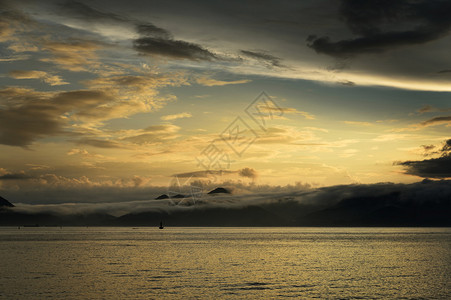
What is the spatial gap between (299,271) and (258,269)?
1070cm

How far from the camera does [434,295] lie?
276ft

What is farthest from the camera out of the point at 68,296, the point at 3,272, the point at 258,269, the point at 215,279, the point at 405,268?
the point at 405,268

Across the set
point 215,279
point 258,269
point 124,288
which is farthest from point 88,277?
point 258,269

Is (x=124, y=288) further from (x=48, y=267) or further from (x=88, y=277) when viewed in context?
(x=48, y=267)

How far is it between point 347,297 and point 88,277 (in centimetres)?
5678

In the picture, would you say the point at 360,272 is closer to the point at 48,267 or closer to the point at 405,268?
the point at 405,268

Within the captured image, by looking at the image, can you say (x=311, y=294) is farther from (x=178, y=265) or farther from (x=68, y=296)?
(x=178, y=265)

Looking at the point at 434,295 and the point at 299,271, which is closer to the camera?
the point at 434,295

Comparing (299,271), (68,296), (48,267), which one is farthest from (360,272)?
(48,267)

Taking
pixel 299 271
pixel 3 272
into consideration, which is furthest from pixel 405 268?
pixel 3 272

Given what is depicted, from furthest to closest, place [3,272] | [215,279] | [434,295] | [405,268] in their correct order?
[405,268]
[3,272]
[215,279]
[434,295]

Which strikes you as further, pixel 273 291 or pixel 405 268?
pixel 405 268

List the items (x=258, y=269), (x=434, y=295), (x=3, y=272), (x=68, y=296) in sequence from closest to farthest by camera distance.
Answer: (x=68, y=296), (x=434, y=295), (x=3, y=272), (x=258, y=269)

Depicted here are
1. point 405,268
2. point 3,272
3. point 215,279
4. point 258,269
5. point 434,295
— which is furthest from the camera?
point 405,268
